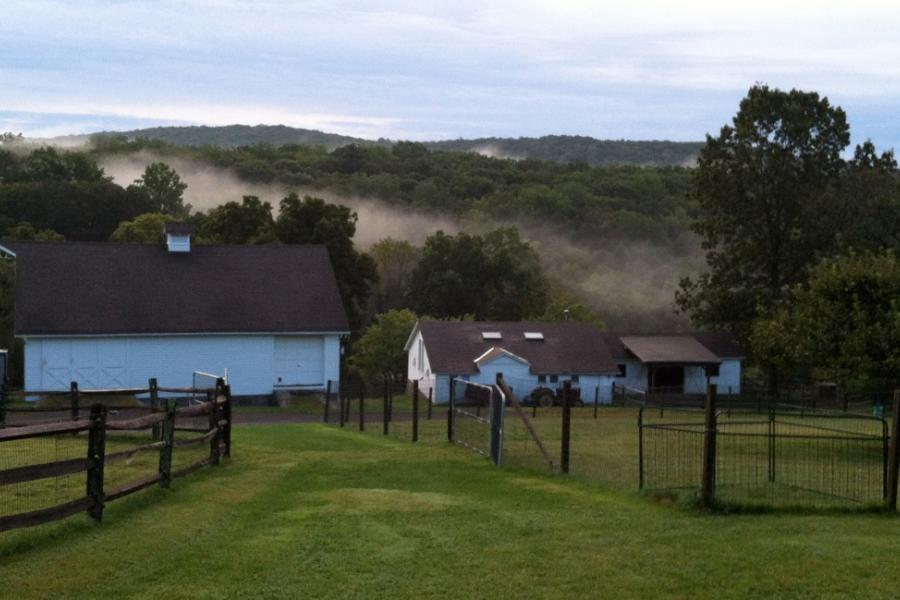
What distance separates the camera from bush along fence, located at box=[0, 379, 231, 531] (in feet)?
37.9

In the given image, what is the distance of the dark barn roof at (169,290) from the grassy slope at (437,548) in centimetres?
3580

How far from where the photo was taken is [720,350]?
226ft

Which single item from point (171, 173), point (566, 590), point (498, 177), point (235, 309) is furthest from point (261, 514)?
point (498, 177)

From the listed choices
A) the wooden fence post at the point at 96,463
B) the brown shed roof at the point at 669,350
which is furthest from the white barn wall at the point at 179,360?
the wooden fence post at the point at 96,463

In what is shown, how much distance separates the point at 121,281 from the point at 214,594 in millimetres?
45093

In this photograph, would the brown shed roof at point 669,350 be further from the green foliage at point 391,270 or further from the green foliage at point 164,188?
the green foliage at point 164,188

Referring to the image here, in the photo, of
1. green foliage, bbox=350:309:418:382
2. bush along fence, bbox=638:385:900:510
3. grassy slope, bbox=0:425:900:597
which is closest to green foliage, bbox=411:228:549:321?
green foliage, bbox=350:309:418:382

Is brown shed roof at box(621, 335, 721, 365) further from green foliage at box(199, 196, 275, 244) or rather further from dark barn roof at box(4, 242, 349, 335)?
green foliage at box(199, 196, 275, 244)

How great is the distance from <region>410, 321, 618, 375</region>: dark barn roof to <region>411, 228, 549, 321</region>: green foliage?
738 inches

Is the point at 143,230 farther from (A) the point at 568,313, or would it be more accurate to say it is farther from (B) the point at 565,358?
(B) the point at 565,358

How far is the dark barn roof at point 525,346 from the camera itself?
59594mm

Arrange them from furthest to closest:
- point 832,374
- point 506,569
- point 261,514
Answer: point 832,374 → point 261,514 → point 506,569

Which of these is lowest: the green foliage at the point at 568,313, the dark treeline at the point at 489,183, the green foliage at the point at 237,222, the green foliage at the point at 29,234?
the green foliage at the point at 568,313

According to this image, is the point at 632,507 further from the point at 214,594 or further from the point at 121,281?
the point at 121,281
